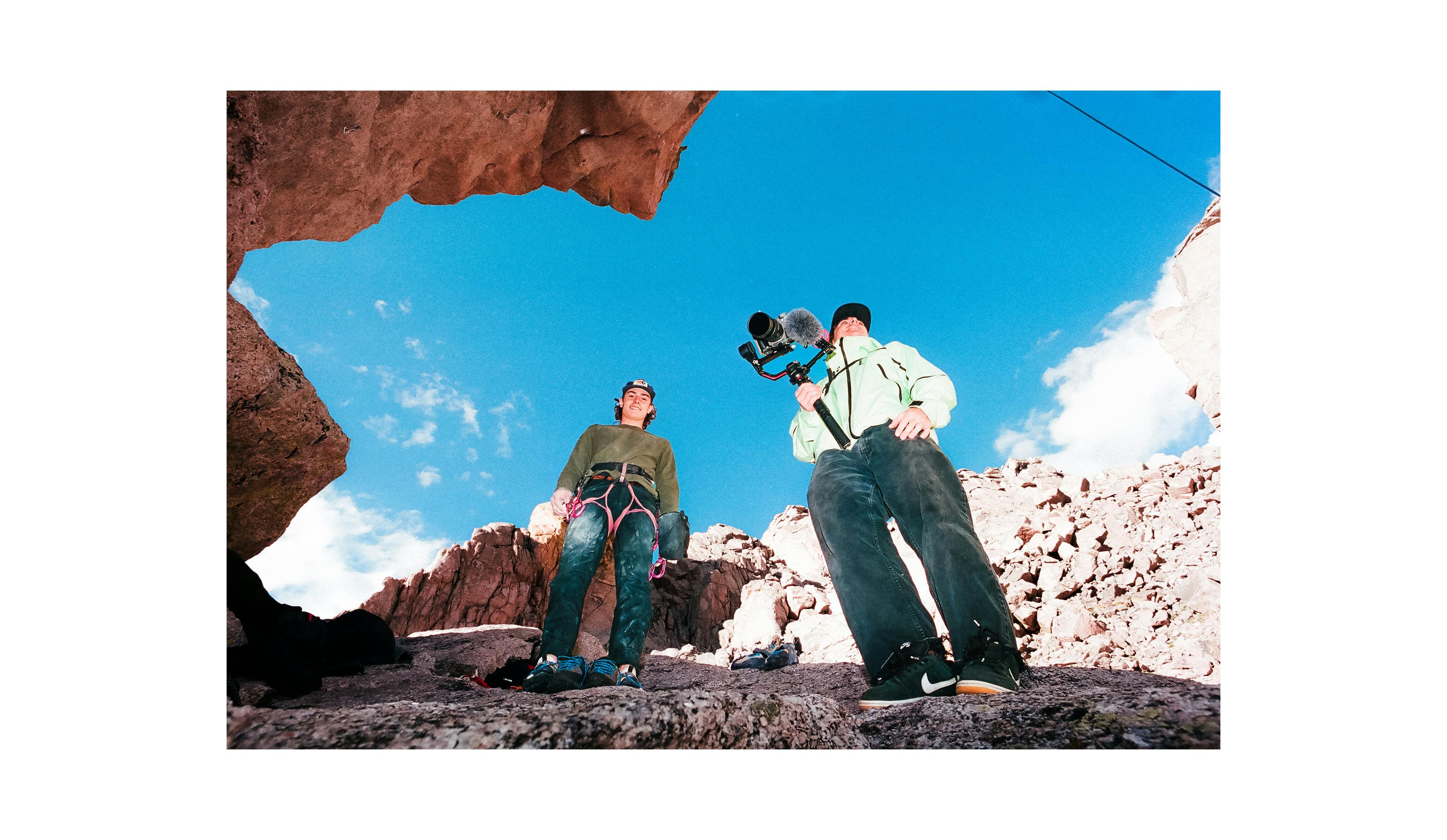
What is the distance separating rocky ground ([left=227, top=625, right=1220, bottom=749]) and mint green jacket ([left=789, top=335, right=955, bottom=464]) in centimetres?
136

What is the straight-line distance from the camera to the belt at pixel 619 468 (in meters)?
3.96

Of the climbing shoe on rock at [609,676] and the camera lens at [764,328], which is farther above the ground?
the camera lens at [764,328]

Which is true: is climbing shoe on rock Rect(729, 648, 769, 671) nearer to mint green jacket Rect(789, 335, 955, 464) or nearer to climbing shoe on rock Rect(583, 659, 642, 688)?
climbing shoe on rock Rect(583, 659, 642, 688)

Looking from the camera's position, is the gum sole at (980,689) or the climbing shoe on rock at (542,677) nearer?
the gum sole at (980,689)

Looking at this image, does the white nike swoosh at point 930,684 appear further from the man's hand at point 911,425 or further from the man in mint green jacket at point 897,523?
the man's hand at point 911,425

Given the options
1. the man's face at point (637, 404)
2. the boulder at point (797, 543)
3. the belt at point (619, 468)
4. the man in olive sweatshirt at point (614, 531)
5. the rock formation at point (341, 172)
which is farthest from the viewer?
the boulder at point (797, 543)

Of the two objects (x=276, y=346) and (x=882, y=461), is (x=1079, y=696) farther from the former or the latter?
(x=276, y=346)

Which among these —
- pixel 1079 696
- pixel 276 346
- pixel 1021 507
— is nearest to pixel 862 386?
pixel 1079 696

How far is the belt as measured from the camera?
3.96 m

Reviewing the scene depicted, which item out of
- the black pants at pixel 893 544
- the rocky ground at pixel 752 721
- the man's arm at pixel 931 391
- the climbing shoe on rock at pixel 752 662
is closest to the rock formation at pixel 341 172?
the rocky ground at pixel 752 721

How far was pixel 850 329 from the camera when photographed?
3857 millimetres

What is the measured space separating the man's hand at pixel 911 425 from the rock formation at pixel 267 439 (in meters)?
3.23

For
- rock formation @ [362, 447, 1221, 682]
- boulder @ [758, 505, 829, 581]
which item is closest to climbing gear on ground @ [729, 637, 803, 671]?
rock formation @ [362, 447, 1221, 682]

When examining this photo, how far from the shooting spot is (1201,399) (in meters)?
5.26
